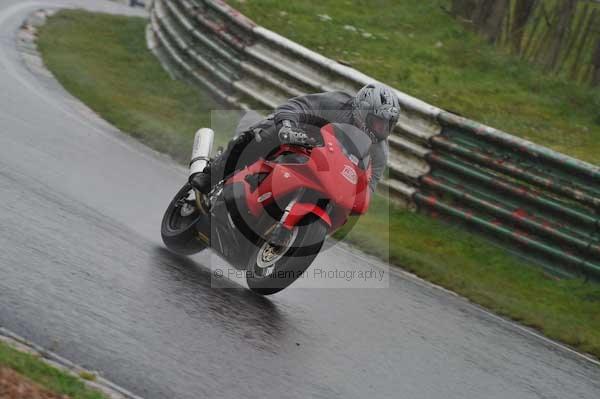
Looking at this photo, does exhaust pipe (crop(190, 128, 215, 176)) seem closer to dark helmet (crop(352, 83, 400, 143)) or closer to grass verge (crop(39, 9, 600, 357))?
dark helmet (crop(352, 83, 400, 143))

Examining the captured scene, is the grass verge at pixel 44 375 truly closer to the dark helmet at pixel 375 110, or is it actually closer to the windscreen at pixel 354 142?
the windscreen at pixel 354 142

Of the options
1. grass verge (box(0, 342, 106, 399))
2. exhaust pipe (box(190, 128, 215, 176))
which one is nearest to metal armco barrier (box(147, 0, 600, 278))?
exhaust pipe (box(190, 128, 215, 176))

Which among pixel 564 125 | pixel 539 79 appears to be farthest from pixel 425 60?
pixel 564 125

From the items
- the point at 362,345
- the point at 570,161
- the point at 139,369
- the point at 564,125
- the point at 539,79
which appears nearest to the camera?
the point at 139,369

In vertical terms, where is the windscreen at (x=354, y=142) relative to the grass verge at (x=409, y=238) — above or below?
above

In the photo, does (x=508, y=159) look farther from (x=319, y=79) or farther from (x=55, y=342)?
(x=55, y=342)

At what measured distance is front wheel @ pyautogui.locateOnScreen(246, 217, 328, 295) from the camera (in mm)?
6758

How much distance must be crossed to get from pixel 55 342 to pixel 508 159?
21.4 ft

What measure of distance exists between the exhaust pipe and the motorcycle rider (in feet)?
0.70

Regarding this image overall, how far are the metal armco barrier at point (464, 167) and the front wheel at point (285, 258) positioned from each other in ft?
12.4

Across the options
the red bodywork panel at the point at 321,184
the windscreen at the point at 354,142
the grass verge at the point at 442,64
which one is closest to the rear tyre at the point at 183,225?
the red bodywork panel at the point at 321,184

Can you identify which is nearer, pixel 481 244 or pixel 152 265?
pixel 152 265

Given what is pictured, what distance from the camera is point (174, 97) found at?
47.1 feet

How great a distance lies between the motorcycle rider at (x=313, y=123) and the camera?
23.2 ft
